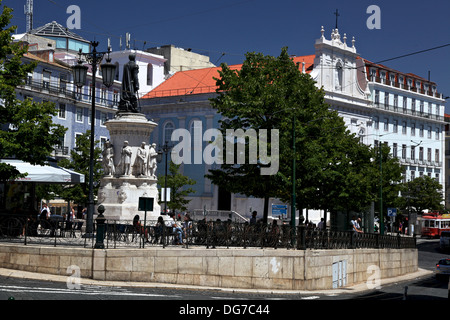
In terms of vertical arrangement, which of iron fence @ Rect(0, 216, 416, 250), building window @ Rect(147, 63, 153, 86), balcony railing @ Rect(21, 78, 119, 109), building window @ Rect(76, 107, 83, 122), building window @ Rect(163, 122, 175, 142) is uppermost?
building window @ Rect(147, 63, 153, 86)

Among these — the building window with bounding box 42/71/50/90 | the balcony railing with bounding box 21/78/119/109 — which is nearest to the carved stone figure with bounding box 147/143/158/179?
the balcony railing with bounding box 21/78/119/109

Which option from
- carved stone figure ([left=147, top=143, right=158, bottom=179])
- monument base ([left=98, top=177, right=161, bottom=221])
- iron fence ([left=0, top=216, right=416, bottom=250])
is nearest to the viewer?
iron fence ([left=0, top=216, right=416, bottom=250])

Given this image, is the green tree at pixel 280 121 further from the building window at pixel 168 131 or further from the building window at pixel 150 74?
the building window at pixel 150 74

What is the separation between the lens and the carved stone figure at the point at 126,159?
30.2 m

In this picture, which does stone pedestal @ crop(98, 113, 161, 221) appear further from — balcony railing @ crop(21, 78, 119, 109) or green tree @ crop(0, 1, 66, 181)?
balcony railing @ crop(21, 78, 119, 109)

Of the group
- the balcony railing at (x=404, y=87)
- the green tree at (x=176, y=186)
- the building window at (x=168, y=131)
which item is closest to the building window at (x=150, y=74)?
the building window at (x=168, y=131)

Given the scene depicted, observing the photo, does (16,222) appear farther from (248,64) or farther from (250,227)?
(248,64)

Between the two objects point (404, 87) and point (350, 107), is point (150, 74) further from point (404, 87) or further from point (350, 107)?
point (404, 87)

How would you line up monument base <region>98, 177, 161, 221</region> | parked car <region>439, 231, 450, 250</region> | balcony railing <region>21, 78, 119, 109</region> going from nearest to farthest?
monument base <region>98, 177, 161, 221</region> < parked car <region>439, 231, 450, 250</region> < balcony railing <region>21, 78, 119, 109</region>

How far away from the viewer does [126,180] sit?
3027cm

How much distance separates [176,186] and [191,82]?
14.3 meters

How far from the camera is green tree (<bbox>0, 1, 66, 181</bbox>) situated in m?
25.3

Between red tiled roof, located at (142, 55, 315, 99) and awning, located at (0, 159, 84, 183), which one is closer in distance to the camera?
awning, located at (0, 159, 84, 183)

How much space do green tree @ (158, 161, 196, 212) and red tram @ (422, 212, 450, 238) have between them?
25.9 metres
